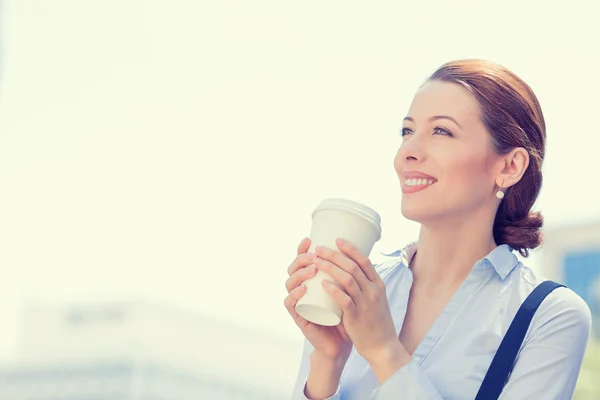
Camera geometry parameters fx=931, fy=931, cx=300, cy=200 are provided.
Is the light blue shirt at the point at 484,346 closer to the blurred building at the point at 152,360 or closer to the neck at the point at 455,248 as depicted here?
the neck at the point at 455,248

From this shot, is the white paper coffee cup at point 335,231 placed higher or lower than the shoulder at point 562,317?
higher

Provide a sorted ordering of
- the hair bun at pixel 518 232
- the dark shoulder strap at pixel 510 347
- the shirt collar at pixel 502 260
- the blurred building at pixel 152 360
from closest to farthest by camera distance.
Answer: the dark shoulder strap at pixel 510 347
the shirt collar at pixel 502 260
the hair bun at pixel 518 232
the blurred building at pixel 152 360

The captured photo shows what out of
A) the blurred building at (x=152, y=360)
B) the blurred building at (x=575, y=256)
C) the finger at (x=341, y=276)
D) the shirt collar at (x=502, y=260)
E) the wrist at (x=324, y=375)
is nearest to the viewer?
the finger at (x=341, y=276)

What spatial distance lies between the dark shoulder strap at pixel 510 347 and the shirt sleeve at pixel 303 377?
29cm

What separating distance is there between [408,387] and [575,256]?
2630 centimetres

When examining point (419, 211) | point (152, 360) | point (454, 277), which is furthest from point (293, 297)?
point (152, 360)

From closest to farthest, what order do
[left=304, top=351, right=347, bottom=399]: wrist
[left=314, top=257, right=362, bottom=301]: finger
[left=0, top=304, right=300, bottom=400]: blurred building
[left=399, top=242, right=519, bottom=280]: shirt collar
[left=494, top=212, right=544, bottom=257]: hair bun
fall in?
[left=314, top=257, right=362, bottom=301]: finger
[left=304, top=351, right=347, bottom=399]: wrist
[left=399, top=242, right=519, bottom=280]: shirt collar
[left=494, top=212, right=544, bottom=257]: hair bun
[left=0, top=304, right=300, bottom=400]: blurred building

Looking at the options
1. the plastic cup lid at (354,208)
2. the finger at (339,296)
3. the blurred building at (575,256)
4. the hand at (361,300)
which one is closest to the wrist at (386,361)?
the hand at (361,300)

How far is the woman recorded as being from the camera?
1.59 meters

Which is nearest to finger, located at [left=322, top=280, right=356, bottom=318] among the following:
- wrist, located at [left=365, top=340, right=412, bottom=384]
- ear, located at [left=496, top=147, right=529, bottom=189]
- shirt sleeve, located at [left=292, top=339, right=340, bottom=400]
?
wrist, located at [left=365, top=340, right=412, bottom=384]

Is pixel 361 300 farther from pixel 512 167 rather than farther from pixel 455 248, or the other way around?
pixel 512 167

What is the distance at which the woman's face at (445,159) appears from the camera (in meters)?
1.78

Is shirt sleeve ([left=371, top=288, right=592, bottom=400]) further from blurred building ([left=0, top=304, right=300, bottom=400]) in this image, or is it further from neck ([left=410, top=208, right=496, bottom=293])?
blurred building ([left=0, top=304, right=300, bottom=400])

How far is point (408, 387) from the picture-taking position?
158cm
